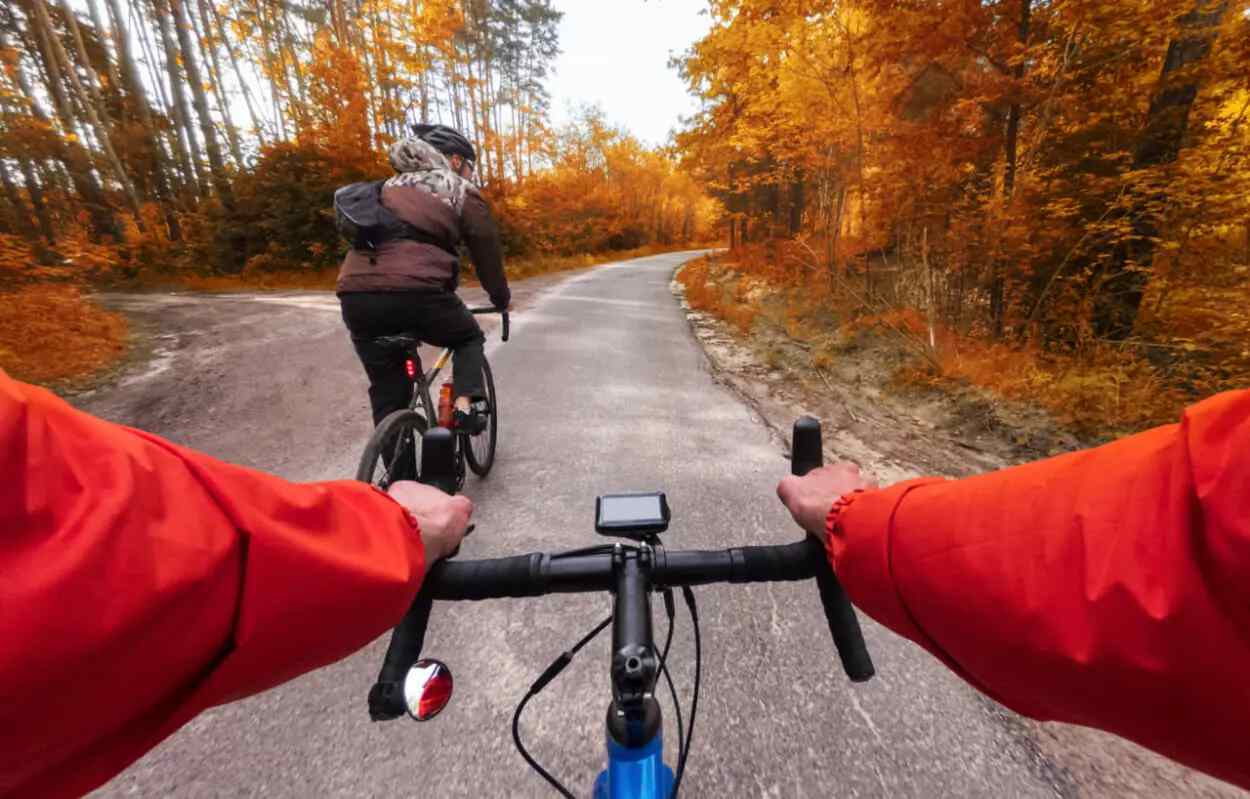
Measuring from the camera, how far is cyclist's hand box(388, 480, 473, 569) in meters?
0.89

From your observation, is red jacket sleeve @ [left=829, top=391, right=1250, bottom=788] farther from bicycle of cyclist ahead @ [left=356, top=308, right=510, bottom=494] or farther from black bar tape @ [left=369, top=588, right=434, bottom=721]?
bicycle of cyclist ahead @ [left=356, top=308, right=510, bottom=494]

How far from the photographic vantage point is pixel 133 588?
49 centimetres

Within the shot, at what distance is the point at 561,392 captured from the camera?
513 cm

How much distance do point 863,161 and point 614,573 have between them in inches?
338

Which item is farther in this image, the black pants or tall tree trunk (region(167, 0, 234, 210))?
tall tree trunk (region(167, 0, 234, 210))

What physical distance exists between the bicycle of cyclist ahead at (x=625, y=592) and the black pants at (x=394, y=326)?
75.4 inches

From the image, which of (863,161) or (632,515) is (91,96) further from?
(632,515)

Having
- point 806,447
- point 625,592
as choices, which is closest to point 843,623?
point 806,447

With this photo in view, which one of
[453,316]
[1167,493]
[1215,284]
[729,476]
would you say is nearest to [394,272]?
[453,316]

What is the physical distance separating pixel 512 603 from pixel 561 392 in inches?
123

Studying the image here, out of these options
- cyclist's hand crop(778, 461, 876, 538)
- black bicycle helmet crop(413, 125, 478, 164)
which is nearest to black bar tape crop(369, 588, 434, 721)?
cyclist's hand crop(778, 461, 876, 538)

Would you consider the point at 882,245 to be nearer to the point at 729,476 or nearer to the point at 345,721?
the point at 729,476

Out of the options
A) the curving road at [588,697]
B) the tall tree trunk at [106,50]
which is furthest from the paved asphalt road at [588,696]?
the tall tree trunk at [106,50]

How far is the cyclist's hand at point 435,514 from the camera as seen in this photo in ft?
2.92
